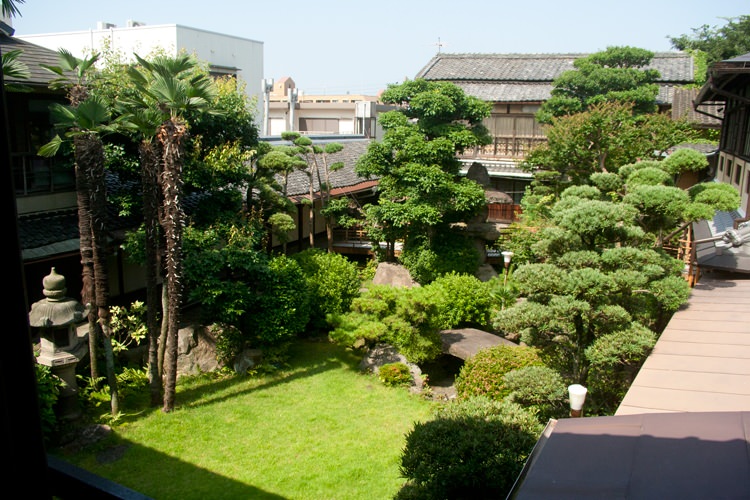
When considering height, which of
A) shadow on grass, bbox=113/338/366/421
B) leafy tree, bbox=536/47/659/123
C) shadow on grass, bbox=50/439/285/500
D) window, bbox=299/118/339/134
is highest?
leafy tree, bbox=536/47/659/123

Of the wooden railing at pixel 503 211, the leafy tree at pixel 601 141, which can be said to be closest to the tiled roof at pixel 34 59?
the leafy tree at pixel 601 141

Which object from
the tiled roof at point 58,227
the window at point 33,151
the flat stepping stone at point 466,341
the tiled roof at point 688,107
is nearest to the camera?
the tiled roof at point 58,227

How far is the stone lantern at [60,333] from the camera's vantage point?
10242 millimetres

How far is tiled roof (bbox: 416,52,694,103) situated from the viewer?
2683cm

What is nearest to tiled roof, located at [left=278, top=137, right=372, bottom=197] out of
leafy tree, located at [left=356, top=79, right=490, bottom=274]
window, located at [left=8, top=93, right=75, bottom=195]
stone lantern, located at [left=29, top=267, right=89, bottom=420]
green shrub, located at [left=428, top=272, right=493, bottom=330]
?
leafy tree, located at [left=356, top=79, right=490, bottom=274]

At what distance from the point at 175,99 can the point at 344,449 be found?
6.97 m

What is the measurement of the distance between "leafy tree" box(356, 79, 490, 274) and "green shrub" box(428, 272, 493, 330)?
7.64 ft

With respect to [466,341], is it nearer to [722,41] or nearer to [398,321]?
[398,321]

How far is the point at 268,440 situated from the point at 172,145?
561 cm

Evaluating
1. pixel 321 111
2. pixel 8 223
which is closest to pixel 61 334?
pixel 8 223

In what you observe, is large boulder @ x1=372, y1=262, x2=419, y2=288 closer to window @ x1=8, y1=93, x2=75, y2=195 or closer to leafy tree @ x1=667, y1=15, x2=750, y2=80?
window @ x1=8, y1=93, x2=75, y2=195

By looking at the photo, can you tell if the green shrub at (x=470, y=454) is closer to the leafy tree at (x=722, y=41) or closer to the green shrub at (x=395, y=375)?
the green shrub at (x=395, y=375)

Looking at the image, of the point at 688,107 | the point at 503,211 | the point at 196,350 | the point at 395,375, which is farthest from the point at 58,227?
the point at 688,107

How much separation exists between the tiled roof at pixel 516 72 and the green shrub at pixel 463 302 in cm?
1390
